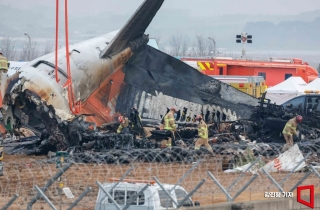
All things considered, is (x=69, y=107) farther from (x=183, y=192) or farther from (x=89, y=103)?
(x=183, y=192)

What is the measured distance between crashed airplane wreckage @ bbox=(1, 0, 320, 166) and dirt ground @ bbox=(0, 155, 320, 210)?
5181 mm

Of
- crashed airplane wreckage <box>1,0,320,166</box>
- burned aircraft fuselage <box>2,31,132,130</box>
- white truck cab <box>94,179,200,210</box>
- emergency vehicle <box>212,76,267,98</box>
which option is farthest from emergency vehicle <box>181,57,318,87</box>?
white truck cab <box>94,179,200,210</box>

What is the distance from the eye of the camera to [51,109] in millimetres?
26531

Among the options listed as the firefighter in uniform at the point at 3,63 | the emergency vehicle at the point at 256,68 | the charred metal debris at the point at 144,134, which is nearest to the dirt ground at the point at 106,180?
the charred metal debris at the point at 144,134

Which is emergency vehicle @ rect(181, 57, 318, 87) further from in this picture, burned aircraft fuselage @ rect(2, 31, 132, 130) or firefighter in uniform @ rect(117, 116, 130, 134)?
firefighter in uniform @ rect(117, 116, 130, 134)

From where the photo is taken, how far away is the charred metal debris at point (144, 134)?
2448 centimetres

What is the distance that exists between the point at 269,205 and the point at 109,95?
18.1 m

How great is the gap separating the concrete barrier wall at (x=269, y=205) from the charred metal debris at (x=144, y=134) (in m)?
5.72

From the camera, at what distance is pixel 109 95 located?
104 feet

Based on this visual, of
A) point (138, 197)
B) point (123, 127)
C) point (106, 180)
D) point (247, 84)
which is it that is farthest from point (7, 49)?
point (138, 197)

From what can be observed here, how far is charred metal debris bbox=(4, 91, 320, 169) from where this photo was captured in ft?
80.3

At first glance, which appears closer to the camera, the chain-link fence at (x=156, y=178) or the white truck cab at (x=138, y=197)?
the white truck cab at (x=138, y=197)

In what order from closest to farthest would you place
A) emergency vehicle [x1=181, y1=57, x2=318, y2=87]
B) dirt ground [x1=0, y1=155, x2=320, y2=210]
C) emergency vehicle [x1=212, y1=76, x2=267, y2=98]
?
dirt ground [x1=0, y1=155, x2=320, y2=210], emergency vehicle [x1=212, y1=76, x2=267, y2=98], emergency vehicle [x1=181, y1=57, x2=318, y2=87]

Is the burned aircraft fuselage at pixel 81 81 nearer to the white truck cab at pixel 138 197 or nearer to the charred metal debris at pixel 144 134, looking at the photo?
the charred metal debris at pixel 144 134
